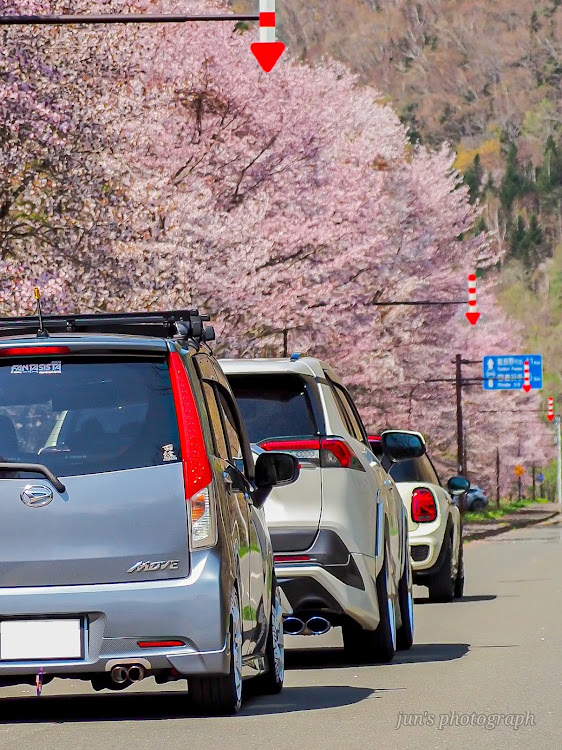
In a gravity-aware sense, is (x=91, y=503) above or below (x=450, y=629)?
above

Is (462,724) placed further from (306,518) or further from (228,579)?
(306,518)

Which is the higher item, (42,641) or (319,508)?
(319,508)

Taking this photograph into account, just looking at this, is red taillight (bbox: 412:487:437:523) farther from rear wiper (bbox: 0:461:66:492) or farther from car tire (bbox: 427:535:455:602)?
rear wiper (bbox: 0:461:66:492)

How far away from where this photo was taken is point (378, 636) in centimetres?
1131

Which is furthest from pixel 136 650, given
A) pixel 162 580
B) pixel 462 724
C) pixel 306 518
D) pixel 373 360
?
pixel 373 360

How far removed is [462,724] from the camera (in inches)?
325

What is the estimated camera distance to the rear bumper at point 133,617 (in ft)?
25.5

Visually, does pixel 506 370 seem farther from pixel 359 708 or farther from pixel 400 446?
pixel 359 708

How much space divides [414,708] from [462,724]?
0.66 m

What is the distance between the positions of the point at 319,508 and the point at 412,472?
7.98 meters

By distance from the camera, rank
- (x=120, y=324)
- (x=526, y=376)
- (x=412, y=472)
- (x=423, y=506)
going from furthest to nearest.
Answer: (x=526, y=376) → (x=412, y=472) → (x=423, y=506) → (x=120, y=324)

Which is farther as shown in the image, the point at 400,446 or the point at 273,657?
the point at 400,446

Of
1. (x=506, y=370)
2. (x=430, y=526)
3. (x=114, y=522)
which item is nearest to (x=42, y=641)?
(x=114, y=522)

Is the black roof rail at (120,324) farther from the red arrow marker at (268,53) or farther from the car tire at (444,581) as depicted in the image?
A: the car tire at (444,581)
